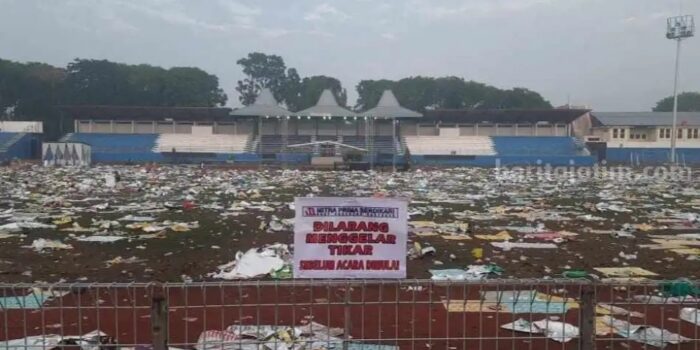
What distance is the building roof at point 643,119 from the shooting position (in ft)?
233

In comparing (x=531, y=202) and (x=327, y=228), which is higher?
(x=327, y=228)

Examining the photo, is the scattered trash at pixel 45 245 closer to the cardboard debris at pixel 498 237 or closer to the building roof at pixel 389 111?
the cardboard debris at pixel 498 237

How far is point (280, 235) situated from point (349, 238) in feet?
26.0

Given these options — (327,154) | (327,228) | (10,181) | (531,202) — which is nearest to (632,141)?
(327,154)

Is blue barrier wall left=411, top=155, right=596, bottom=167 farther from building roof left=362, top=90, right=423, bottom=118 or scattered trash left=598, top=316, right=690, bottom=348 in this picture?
scattered trash left=598, top=316, right=690, bottom=348

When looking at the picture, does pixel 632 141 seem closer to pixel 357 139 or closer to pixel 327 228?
pixel 357 139

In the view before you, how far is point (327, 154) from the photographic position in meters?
59.0

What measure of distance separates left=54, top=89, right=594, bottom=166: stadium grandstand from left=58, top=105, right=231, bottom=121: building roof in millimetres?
103

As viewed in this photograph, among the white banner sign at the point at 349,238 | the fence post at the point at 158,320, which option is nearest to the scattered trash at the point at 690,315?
the white banner sign at the point at 349,238

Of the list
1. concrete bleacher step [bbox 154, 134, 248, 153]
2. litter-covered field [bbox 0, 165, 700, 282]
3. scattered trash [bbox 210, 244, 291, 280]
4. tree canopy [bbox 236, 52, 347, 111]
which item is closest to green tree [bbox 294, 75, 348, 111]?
tree canopy [bbox 236, 52, 347, 111]

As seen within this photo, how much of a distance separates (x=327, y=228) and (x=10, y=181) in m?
27.5

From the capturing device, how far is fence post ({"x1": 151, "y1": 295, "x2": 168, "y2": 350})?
359cm

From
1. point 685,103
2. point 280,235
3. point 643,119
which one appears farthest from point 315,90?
point 280,235

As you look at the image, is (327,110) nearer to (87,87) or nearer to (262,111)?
(262,111)
